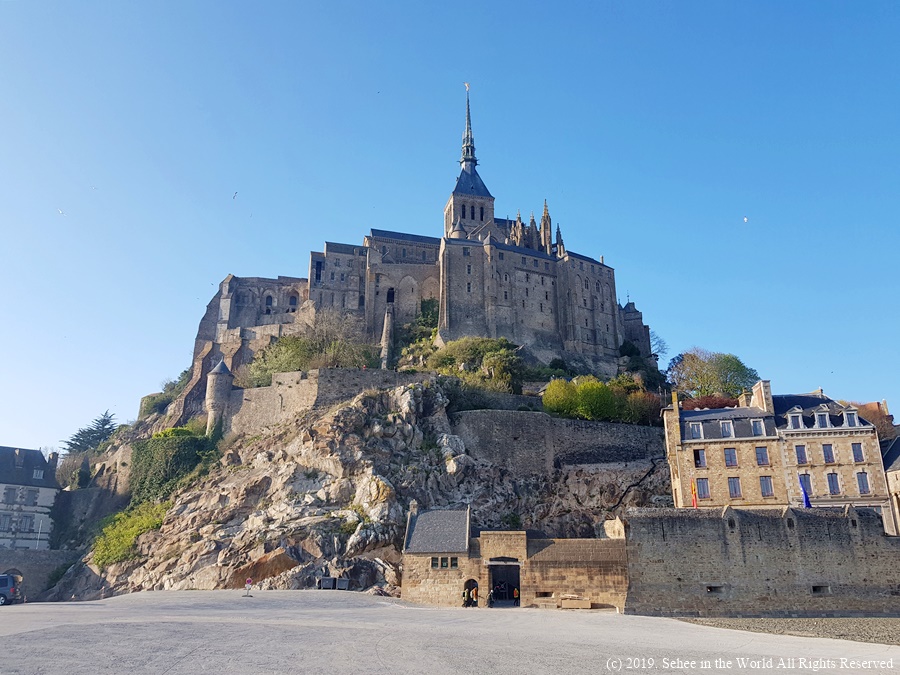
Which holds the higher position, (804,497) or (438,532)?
(804,497)

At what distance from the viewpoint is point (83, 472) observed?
2115 inches

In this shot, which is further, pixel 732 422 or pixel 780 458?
pixel 732 422

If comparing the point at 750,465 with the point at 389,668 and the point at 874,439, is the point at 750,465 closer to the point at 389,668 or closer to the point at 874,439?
the point at 874,439

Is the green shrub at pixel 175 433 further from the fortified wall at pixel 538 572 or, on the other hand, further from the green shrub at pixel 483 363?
the fortified wall at pixel 538 572

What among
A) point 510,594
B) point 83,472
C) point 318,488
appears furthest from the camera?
point 83,472

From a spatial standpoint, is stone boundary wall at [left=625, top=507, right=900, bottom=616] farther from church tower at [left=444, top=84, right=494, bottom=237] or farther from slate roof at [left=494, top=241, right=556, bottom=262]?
church tower at [left=444, top=84, right=494, bottom=237]

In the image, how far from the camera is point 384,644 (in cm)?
1698

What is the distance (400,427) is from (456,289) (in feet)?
102

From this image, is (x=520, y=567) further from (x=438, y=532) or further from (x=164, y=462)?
(x=164, y=462)

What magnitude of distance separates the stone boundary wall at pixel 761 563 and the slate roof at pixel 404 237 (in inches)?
2233

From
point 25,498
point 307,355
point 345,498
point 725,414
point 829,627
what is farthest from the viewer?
point 307,355

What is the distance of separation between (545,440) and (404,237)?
4216 centimetres

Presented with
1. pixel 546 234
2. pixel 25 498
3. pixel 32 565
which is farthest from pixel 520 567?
pixel 546 234

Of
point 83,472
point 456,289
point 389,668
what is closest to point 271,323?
point 456,289
